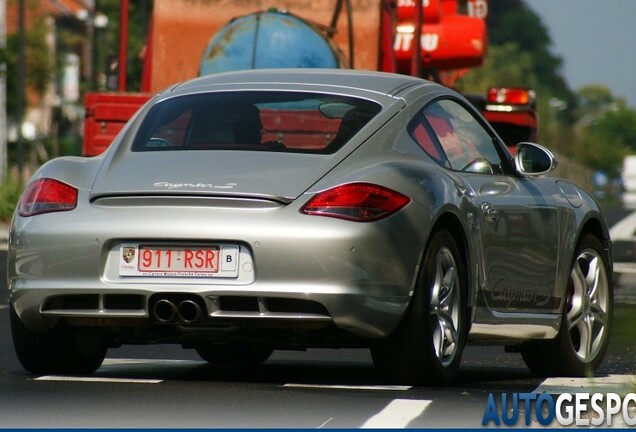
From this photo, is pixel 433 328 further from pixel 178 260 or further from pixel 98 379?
pixel 98 379

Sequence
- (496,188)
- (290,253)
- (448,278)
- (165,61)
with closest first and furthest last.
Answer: (290,253)
(448,278)
(496,188)
(165,61)

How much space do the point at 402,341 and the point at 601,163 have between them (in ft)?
427

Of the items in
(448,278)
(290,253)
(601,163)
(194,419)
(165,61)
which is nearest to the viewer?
(194,419)

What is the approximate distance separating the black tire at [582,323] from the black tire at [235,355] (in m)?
1.34

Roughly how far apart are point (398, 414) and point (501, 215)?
2.00 m

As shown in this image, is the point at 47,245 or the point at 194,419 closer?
the point at 194,419

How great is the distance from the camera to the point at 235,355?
948cm

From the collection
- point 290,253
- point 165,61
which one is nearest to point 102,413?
point 290,253

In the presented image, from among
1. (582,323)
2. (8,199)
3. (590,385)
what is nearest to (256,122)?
(590,385)

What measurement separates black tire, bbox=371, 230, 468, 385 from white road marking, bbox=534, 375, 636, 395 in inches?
17.6

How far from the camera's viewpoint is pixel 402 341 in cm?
791

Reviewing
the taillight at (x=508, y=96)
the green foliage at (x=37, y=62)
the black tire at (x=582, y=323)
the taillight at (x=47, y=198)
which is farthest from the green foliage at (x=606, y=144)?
the taillight at (x=47, y=198)

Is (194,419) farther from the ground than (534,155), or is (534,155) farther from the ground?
(534,155)

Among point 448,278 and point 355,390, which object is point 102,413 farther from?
point 448,278
